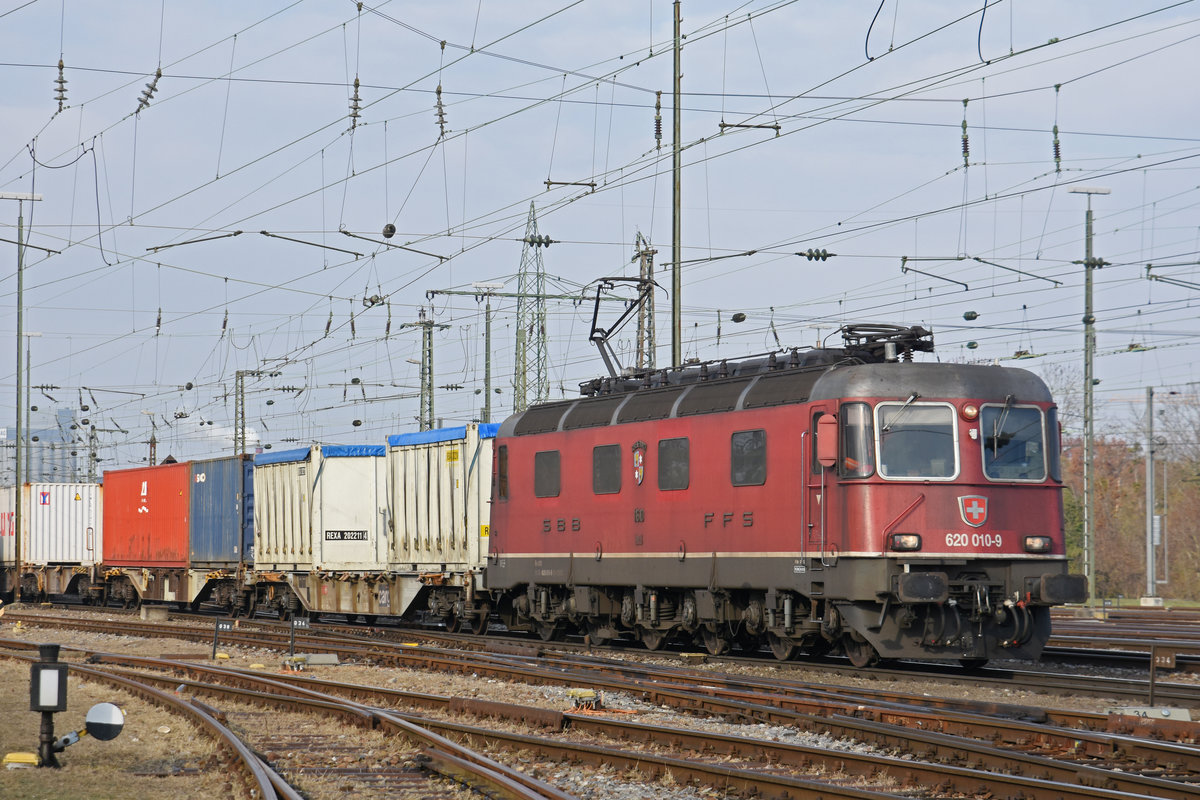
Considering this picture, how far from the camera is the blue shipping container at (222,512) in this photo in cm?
3466

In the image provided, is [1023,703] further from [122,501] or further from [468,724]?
[122,501]

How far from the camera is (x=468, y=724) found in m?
14.2

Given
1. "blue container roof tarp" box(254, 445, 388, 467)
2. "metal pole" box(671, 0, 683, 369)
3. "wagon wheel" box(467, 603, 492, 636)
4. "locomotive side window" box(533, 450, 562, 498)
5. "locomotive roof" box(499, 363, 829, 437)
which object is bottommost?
"wagon wheel" box(467, 603, 492, 636)

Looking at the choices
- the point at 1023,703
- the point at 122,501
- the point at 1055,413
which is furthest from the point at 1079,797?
the point at 122,501

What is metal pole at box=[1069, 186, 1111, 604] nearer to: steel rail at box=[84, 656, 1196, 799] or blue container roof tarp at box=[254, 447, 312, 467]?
blue container roof tarp at box=[254, 447, 312, 467]

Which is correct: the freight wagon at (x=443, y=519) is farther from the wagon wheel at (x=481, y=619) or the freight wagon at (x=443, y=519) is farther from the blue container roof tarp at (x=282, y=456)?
the blue container roof tarp at (x=282, y=456)

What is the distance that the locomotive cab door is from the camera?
17094mm

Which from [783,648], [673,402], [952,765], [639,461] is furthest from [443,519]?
[952,765]

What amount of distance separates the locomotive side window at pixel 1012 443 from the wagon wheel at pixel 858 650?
2.72 m

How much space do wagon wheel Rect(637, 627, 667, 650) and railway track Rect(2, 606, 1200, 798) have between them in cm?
297

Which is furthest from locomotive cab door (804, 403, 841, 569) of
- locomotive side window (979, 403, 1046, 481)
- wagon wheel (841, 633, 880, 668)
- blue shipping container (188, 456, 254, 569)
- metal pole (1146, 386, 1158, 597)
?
metal pole (1146, 386, 1158, 597)

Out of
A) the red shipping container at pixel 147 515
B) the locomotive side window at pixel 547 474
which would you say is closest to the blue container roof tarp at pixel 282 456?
the red shipping container at pixel 147 515

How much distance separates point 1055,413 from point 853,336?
283 centimetres

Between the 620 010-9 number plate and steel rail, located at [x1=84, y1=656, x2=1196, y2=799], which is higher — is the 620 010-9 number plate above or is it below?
above
